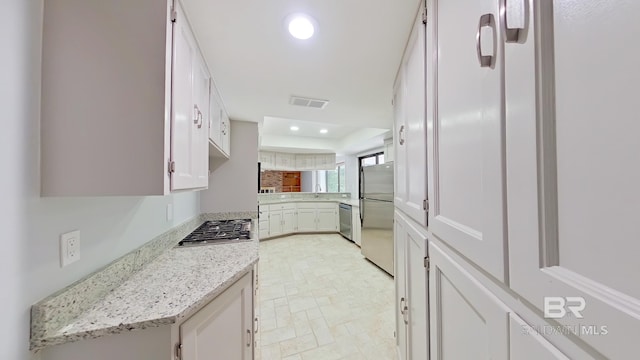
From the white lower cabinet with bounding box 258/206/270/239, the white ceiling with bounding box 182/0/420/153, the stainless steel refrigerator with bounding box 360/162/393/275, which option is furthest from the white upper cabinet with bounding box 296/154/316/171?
the white ceiling with bounding box 182/0/420/153

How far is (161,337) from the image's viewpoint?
782 millimetres

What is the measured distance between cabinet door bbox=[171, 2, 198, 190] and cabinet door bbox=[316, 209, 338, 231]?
452 centimetres

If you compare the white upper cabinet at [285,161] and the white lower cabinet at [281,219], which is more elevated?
the white upper cabinet at [285,161]

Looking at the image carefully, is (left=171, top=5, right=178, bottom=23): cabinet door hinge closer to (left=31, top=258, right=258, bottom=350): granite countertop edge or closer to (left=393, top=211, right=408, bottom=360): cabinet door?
(left=31, top=258, right=258, bottom=350): granite countertop edge

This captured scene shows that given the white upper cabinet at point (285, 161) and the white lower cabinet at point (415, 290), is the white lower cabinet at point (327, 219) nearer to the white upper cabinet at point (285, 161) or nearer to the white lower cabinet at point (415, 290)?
the white upper cabinet at point (285, 161)

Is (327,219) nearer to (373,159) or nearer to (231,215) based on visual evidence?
(373,159)

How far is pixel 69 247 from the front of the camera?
801 mm

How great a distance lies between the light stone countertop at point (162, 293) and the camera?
736 millimetres

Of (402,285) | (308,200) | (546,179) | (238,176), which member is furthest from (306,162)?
(546,179)

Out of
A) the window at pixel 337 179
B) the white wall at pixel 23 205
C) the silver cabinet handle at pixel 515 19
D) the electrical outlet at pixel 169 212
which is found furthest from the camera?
the window at pixel 337 179

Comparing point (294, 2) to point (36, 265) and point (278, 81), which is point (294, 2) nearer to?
point (278, 81)

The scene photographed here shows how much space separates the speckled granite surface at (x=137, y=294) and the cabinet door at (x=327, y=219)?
13.9ft

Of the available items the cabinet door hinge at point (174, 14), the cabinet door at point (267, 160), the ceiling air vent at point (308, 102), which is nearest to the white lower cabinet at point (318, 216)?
the cabinet door at point (267, 160)

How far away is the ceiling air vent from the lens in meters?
2.10
